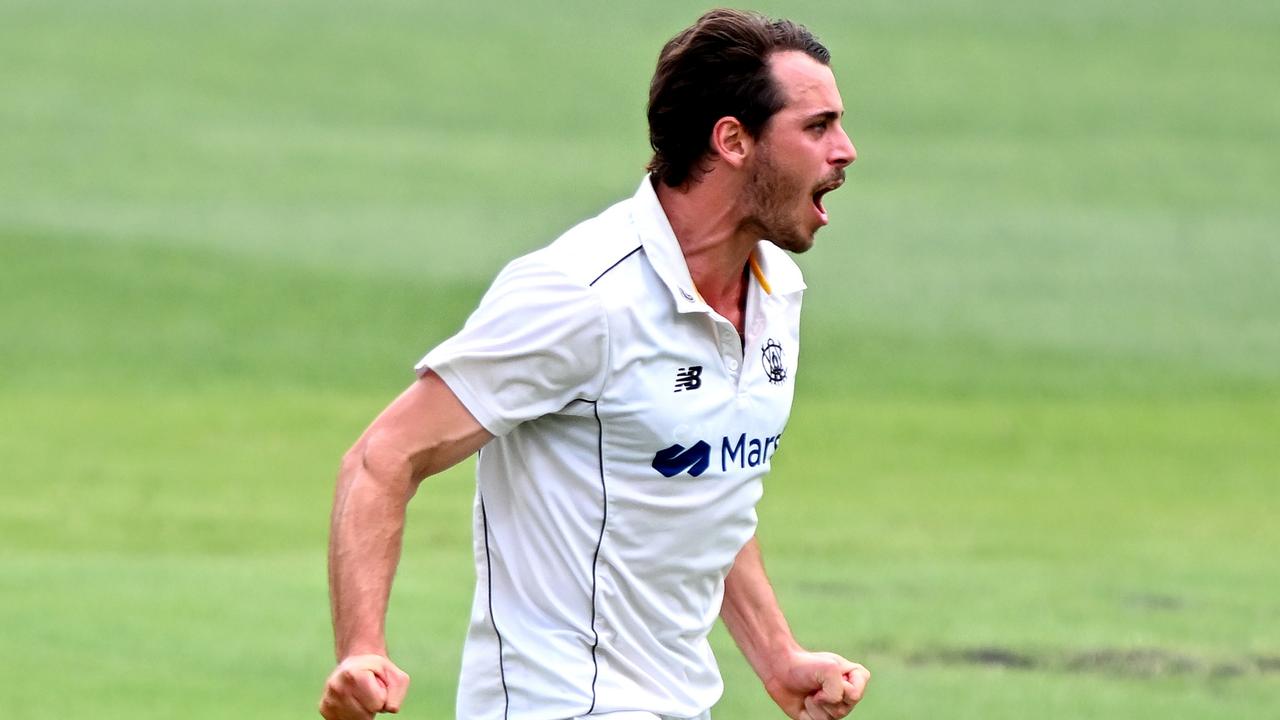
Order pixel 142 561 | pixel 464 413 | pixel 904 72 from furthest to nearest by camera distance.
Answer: pixel 904 72 < pixel 142 561 < pixel 464 413

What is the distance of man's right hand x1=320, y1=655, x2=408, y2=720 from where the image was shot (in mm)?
4039

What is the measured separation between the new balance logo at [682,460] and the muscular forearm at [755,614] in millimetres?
519

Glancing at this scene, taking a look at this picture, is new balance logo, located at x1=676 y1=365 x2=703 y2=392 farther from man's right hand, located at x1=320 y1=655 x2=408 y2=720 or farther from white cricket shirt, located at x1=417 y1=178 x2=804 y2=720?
man's right hand, located at x1=320 y1=655 x2=408 y2=720

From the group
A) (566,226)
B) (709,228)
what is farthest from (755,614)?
(566,226)

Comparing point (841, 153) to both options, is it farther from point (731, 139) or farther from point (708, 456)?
point (708, 456)

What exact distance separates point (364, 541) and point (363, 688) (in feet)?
1.08

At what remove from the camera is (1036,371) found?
65.3 feet

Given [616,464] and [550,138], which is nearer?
[616,464]

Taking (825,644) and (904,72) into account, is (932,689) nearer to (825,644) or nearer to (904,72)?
(825,644)

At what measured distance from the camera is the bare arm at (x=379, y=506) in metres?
4.16

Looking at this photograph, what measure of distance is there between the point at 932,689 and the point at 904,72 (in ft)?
78.9

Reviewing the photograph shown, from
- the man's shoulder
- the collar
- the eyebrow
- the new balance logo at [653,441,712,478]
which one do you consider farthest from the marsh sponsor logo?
the eyebrow

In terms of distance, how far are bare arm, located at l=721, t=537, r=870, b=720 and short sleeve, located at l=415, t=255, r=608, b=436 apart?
0.80m

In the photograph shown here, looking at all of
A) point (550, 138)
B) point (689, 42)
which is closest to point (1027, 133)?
point (550, 138)
